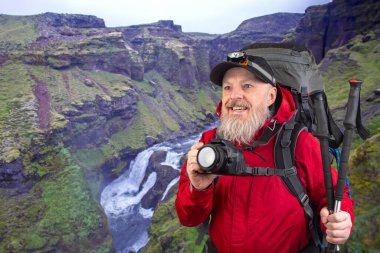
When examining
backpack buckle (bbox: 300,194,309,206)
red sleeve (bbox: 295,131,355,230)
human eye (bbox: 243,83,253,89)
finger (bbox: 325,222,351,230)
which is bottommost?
finger (bbox: 325,222,351,230)

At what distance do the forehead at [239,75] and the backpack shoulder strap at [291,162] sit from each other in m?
0.78

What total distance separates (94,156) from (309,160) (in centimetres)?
8484

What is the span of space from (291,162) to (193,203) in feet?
4.33

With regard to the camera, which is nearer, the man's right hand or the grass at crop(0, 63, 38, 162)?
the man's right hand

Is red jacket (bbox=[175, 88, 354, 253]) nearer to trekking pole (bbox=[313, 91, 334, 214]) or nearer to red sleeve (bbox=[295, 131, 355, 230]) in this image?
red sleeve (bbox=[295, 131, 355, 230])

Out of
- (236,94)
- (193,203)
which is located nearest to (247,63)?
(236,94)

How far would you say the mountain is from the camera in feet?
170

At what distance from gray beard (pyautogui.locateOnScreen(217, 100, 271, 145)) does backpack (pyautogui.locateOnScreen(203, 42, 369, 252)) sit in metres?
0.17

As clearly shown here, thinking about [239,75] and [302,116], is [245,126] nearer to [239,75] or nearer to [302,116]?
[239,75]

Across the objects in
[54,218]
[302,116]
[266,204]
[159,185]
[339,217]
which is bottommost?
[159,185]

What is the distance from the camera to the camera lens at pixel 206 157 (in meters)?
3.04

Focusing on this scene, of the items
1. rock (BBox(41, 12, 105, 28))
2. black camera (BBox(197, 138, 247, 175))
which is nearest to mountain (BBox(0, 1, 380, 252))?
rock (BBox(41, 12, 105, 28))

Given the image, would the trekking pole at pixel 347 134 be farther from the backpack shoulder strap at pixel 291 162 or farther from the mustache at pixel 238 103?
the mustache at pixel 238 103

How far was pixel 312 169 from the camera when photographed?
140 inches
